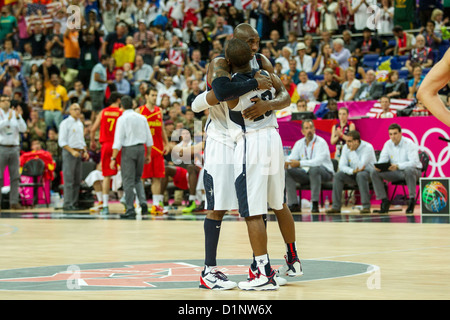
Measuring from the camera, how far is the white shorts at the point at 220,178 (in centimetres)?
549

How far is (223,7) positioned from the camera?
21781 mm

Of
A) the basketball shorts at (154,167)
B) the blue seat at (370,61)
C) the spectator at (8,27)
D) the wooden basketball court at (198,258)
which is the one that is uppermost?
the spectator at (8,27)

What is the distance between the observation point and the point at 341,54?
18.7 meters

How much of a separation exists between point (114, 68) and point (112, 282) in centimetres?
1690

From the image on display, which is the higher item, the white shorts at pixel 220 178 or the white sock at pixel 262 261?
the white shorts at pixel 220 178

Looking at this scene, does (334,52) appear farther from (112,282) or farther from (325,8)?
(112,282)

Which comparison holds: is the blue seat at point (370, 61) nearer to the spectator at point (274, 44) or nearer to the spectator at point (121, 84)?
the spectator at point (274, 44)

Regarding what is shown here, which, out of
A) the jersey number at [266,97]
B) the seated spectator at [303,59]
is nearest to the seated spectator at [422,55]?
→ the seated spectator at [303,59]

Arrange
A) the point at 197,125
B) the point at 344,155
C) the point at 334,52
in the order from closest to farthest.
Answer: the point at 344,155, the point at 197,125, the point at 334,52

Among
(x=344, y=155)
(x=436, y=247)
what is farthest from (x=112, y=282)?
(x=344, y=155)

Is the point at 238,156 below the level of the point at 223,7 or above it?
below

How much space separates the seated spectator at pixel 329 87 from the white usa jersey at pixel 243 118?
1194 cm

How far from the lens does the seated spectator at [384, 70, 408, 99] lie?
638 inches

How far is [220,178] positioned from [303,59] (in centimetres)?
1398
